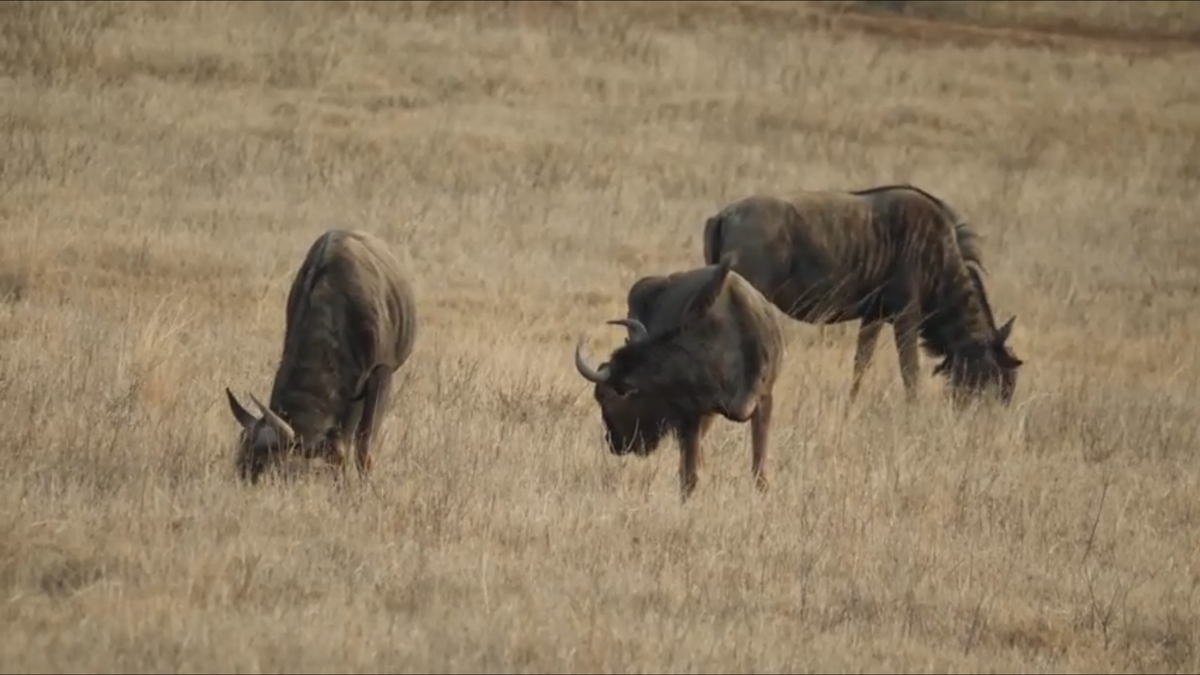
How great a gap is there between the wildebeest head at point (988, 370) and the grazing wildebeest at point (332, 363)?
5.01 meters

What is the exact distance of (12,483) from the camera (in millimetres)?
8906

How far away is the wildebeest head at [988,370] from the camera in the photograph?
46.2 ft

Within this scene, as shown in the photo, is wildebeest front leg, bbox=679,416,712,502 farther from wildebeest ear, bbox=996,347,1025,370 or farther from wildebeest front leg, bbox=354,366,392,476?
wildebeest ear, bbox=996,347,1025,370

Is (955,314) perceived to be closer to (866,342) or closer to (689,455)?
(866,342)

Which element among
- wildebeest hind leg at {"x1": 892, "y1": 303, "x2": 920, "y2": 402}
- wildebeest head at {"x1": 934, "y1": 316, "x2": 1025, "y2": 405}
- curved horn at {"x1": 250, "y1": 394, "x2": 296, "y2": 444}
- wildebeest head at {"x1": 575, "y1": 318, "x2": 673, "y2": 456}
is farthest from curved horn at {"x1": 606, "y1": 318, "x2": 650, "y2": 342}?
wildebeest hind leg at {"x1": 892, "y1": 303, "x2": 920, "y2": 402}

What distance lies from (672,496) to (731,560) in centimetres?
132

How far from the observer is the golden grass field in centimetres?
770

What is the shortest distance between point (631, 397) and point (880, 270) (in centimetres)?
460

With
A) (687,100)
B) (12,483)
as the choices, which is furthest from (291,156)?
(12,483)

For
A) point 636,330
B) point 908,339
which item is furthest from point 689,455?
point 908,339

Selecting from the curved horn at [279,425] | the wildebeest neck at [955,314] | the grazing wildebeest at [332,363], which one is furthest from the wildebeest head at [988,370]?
the curved horn at [279,425]

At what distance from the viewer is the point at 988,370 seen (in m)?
14.3

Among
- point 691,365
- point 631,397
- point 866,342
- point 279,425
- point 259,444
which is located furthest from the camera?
point 866,342

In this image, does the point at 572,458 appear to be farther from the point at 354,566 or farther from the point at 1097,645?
the point at 1097,645
